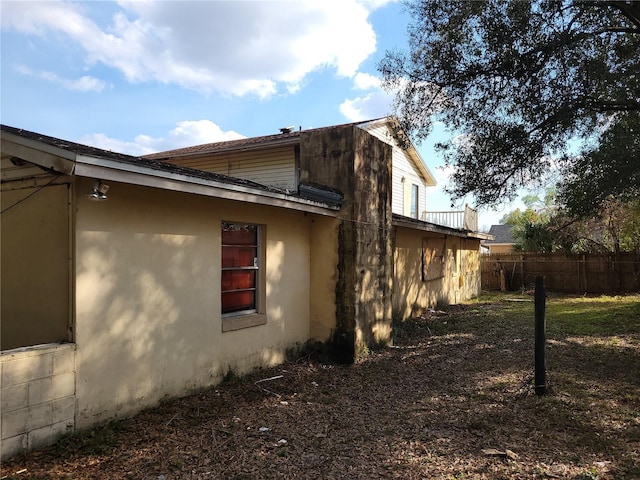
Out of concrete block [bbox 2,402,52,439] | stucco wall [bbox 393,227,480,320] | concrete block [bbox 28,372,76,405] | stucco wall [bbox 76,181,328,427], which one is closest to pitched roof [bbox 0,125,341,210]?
stucco wall [bbox 76,181,328,427]

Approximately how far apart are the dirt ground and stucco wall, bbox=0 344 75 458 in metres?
0.18

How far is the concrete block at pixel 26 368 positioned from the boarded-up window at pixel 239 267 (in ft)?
9.00

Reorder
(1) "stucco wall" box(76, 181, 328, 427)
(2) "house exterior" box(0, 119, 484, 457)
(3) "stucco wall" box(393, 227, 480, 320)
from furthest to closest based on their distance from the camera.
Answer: (3) "stucco wall" box(393, 227, 480, 320), (1) "stucco wall" box(76, 181, 328, 427), (2) "house exterior" box(0, 119, 484, 457)

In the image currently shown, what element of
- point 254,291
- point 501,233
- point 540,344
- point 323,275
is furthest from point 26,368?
point 501,233

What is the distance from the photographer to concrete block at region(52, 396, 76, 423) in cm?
421

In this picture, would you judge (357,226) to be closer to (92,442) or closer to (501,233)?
(92,442)

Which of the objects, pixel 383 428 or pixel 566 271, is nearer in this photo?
pixel 383 428

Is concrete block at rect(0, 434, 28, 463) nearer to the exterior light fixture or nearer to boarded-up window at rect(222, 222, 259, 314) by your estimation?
the exterior light fixture

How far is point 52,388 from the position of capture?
420cm

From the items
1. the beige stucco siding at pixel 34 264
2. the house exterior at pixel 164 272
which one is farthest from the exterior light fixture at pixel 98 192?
the beige stucco siding at pixel 34 264

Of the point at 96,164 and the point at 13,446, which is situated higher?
the point at 96,164

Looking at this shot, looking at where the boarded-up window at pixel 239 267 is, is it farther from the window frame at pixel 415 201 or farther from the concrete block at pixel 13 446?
the window frame at pixel 415 201

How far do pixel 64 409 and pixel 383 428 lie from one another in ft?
11.0

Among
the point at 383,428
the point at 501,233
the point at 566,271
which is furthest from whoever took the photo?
the point at 501,233
